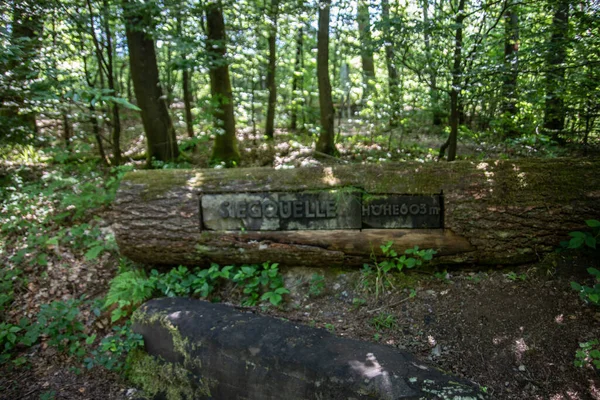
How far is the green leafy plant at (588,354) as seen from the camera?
2.81m

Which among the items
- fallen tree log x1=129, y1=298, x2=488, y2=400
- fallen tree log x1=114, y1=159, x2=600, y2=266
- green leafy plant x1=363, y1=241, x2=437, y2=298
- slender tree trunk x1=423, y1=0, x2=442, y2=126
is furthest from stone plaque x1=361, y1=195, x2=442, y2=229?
slender tree trunk x1=423, y1=0, x2=442, y2=126

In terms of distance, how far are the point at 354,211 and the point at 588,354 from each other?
95.3 inches

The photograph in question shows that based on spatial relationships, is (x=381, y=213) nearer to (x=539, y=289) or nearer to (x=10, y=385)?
(x=539, y=289)

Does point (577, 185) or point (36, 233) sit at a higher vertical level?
point (577, 185)

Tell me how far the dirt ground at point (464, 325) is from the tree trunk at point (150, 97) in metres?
4.21

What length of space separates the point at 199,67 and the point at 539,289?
5852 millimetres

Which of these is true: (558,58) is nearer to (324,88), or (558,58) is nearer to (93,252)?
(324,88)

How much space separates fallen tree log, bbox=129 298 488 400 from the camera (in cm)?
232

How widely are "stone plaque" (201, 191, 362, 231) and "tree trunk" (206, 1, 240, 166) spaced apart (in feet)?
9.92

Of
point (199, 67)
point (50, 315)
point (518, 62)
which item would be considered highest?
point (199, 67)

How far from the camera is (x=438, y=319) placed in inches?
139

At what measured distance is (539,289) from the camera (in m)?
3.53

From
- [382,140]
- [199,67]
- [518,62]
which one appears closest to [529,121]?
[518,62]

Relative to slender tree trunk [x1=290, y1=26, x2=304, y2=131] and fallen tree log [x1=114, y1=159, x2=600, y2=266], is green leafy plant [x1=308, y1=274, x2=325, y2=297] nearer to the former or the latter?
fallen tree log [x1=114, y1=159, x2=600, y2=266]
